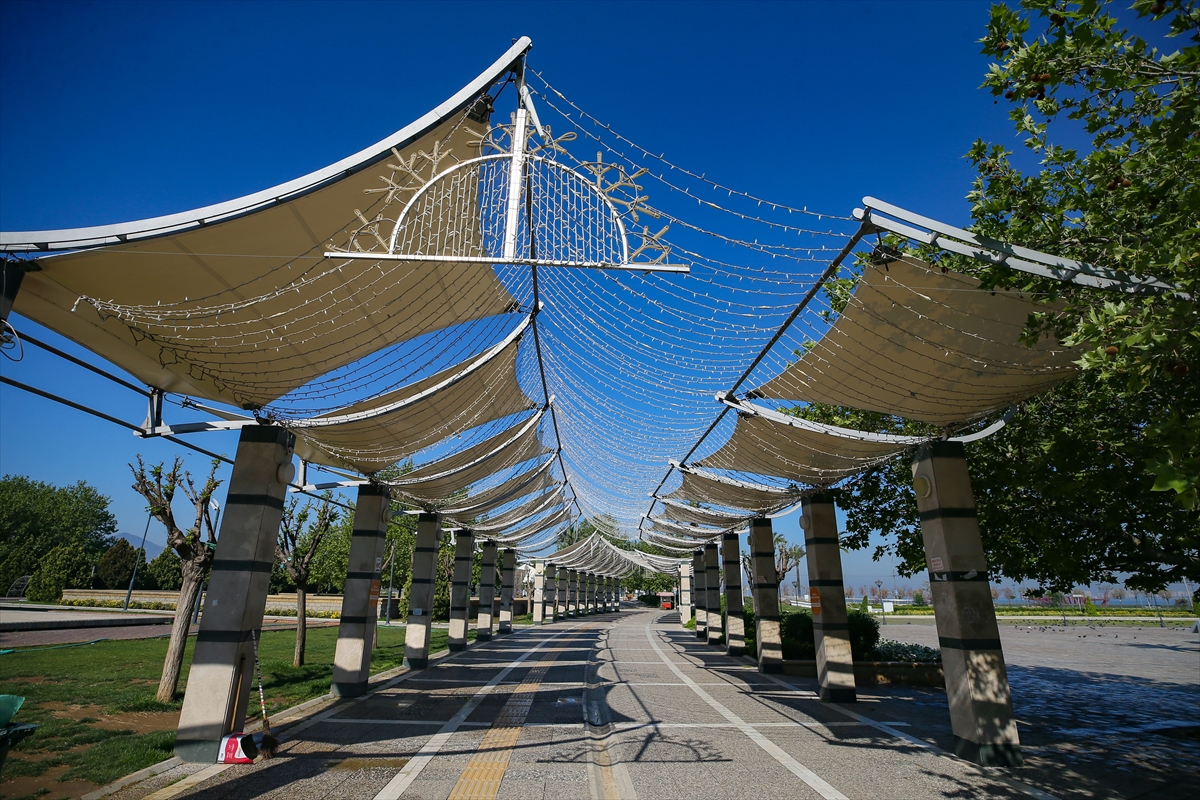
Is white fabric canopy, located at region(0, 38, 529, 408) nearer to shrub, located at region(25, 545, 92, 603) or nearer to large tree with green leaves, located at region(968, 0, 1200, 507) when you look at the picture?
large tree with green leaves, located at region(968, 0, 1200, 507)

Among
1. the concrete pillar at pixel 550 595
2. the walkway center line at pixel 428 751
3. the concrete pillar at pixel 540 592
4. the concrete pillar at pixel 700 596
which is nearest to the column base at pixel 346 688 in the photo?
the walkway center line at pixel 428 751

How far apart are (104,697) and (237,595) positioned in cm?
429

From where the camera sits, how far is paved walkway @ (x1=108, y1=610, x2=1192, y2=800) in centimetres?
536

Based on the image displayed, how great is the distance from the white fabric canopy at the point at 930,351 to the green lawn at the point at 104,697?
7.85 m

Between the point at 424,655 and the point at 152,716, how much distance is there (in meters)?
5.74

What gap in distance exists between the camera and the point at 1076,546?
24.5ft

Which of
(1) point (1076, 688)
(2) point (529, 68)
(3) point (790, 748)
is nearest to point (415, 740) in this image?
(3) point (790, 748)

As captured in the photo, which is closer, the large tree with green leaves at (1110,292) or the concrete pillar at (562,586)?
the large tree with green leaves at (1110,292)

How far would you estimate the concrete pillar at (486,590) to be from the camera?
65.6 feet

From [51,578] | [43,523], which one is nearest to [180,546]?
[51,578]

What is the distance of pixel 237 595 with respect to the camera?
654cm

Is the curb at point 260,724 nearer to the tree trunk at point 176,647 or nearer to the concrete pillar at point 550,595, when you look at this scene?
the tree trunk at point 176,647

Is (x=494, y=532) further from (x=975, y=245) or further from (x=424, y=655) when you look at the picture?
(x=975, y=245)

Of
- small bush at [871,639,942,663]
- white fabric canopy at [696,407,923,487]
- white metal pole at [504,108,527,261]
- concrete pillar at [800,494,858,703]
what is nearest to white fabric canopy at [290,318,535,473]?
white metal pole at [504,108,527,261]
